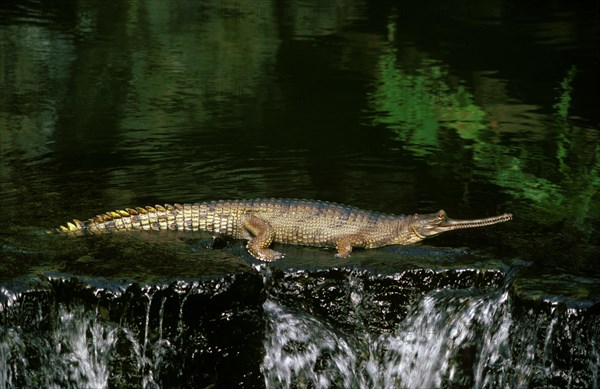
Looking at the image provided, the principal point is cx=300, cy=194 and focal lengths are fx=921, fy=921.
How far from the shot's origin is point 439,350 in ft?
20.2

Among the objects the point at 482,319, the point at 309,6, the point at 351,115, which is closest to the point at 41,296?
the point at 482,319

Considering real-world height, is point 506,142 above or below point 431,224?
below

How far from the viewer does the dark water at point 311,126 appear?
6719 mm

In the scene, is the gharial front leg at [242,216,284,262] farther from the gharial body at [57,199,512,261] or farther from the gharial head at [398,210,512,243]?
the gharial head at [398,210,512,243]

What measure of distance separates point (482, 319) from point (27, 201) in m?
3.87

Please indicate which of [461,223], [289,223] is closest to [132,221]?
[289,223]

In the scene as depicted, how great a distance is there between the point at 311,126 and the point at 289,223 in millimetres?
4417

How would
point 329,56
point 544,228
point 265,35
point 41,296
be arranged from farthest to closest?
point 265,35 < point 329,56 < point 544,228 < point 41,296

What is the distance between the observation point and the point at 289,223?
6.66 m

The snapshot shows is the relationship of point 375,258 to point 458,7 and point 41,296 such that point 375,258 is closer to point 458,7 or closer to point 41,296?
point 41,296

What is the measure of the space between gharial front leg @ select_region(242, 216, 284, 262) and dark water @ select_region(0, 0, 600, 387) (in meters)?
0.23

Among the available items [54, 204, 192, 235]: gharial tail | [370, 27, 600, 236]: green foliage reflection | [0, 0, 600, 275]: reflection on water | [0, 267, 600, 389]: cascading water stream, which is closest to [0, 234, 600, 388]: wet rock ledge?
[0, 267, 600, 389]: cascading water stream

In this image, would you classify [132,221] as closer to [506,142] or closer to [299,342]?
[299,342]

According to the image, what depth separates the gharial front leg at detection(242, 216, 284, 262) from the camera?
6.32 m
